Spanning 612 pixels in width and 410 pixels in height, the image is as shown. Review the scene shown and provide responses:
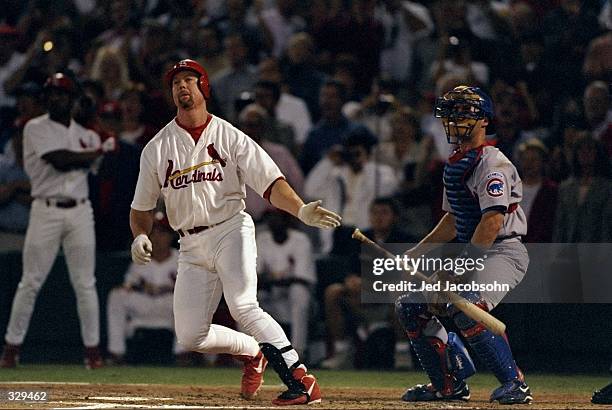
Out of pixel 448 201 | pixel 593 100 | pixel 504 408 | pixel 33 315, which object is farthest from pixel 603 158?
pixel 33 315

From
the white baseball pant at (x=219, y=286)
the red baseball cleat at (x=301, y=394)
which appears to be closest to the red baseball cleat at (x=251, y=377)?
the white baseball pant at (x=219, y=286)

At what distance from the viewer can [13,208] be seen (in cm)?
1182

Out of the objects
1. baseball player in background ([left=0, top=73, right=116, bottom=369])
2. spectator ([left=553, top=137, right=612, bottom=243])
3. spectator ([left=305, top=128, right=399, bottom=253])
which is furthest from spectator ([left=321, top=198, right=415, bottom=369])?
baseball player in background ([left=0, top=73, right=116, bottom=369])

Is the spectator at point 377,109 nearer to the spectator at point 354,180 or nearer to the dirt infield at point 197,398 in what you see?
the spectator at point 354,180

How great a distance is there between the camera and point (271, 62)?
1267cm

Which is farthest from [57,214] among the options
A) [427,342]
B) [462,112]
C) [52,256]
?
[462,112]

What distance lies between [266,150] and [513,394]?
4.65m

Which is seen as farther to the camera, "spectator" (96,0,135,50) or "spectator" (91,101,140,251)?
"spectator" (96,0,135,50)

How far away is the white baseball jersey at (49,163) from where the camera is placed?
10406 mm

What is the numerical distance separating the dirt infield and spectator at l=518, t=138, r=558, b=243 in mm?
2170

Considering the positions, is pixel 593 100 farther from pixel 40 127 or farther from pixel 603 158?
pixel 40 127

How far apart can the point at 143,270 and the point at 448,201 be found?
4318 mm

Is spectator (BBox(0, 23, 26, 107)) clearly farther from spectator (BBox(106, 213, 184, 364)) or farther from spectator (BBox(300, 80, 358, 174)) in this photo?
spectator (BBox(300, 80, 358, 174))

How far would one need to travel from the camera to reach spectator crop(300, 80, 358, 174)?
38.5 feet
